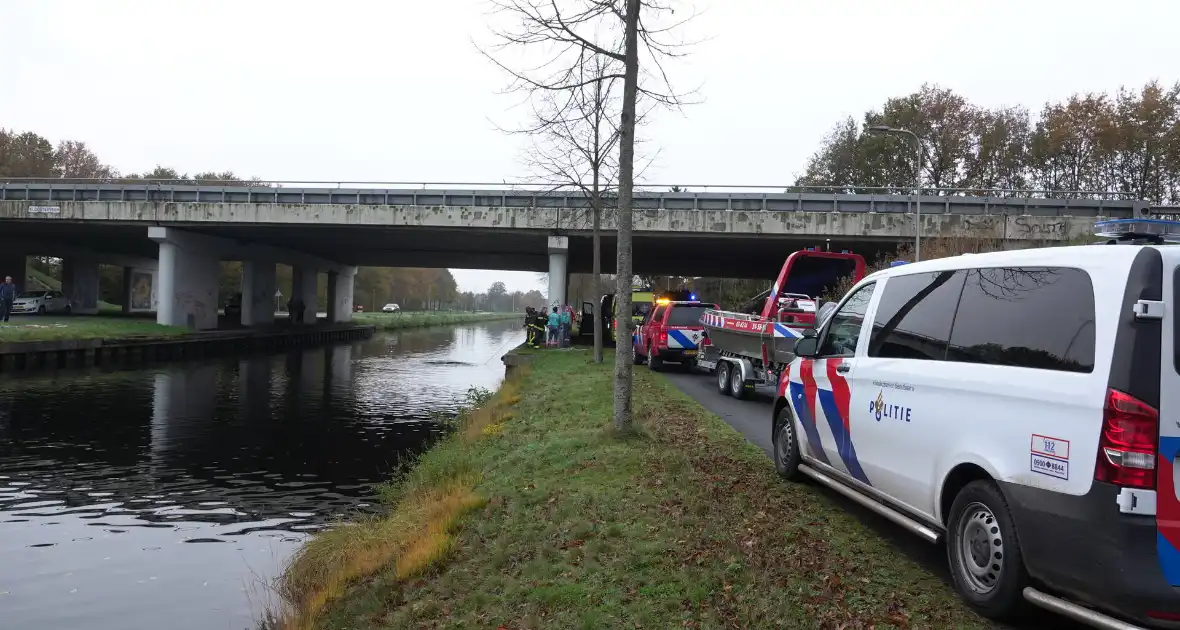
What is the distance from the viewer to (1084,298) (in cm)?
363

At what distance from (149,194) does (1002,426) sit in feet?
119

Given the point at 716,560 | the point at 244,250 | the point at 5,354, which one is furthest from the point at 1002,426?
the point at 244,250

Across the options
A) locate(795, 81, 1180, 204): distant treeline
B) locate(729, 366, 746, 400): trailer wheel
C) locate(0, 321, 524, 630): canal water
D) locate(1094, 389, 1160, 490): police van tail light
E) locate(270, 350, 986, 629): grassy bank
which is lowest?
locate(0, 321, 524, 630): canal water

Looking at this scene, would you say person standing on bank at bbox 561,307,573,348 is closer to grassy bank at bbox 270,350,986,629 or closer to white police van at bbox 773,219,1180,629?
grassy bank at bbox 270,350,986,629

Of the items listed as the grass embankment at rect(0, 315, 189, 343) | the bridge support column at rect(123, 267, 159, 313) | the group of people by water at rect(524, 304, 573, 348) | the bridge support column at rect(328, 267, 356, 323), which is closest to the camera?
the grass embankment at rect(0, 315, 189, 343)

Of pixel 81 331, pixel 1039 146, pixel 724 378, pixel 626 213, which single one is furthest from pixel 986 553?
pixel 1039 146

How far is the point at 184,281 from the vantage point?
3588 centimetres

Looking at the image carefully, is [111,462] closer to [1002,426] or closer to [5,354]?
[1002,426]

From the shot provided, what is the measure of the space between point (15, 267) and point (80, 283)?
145 inches

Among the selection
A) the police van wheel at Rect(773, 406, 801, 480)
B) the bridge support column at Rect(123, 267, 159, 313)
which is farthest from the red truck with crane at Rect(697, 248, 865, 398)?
the bridge support column at Rect(123, 267, 159, 313)

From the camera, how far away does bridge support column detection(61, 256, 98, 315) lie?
167 feet

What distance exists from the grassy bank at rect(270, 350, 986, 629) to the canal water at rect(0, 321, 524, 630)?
3.65 ft

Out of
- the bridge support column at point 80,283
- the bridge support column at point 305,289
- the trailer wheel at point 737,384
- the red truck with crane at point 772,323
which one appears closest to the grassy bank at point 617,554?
the red truck with crane at point 772,323

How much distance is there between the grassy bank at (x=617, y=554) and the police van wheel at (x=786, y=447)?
0.50ft
